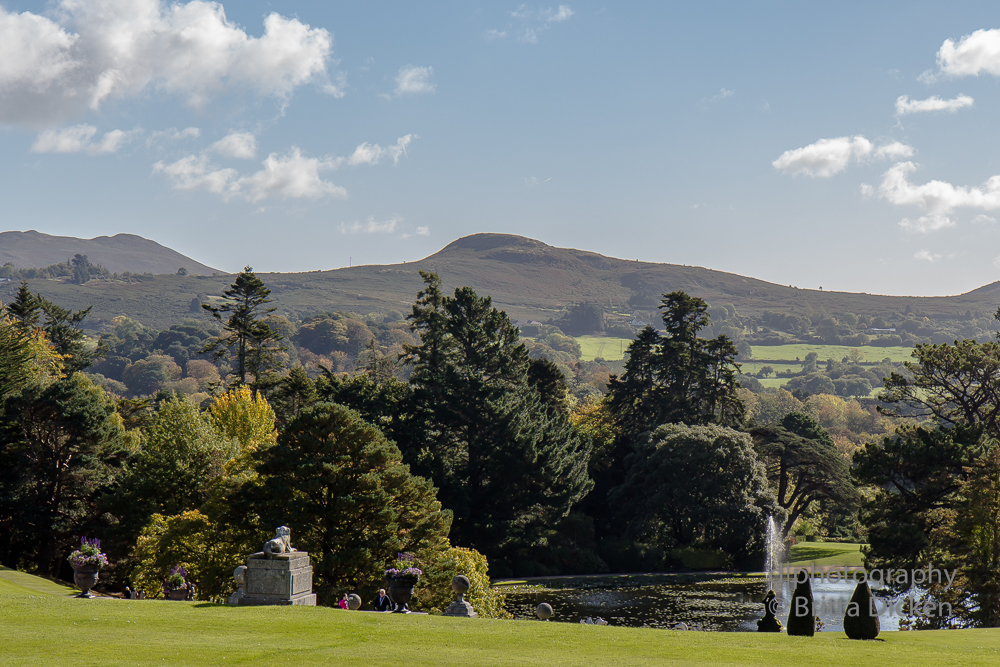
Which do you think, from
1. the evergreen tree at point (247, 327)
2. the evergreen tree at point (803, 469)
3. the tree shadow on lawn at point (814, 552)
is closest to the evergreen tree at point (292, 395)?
the evergreen tree at point (247, 327)

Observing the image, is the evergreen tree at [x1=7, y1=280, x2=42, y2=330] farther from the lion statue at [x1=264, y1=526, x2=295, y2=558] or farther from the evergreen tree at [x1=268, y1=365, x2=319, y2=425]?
the lion statue at [x1=264, y1=526, x2=295, y2=558]

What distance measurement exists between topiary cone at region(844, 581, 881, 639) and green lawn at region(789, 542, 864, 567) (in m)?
42.3

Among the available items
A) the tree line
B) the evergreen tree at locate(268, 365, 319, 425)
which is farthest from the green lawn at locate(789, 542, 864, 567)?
the evergreen tree at locate(268, 365, 319, 425)

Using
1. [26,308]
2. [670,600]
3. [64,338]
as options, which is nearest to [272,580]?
[670,600]

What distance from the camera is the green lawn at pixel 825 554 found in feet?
205

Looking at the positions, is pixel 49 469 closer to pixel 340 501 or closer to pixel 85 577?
pixel 340 501

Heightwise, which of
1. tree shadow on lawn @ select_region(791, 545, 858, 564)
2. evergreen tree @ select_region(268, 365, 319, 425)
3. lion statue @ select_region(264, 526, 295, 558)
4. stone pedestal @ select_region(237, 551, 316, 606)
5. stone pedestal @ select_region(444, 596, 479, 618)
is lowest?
tree shadow on lawn @ select_region(791, 545, 858, 564)

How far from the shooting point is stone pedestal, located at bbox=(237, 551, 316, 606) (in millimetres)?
22562

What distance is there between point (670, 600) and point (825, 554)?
2209cm

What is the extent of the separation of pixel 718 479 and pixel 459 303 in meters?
26.2

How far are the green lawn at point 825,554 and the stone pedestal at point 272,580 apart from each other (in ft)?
160

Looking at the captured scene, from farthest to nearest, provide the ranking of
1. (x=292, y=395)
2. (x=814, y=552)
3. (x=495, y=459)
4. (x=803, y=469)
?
1. (x=803, y=469)
2. (x=292, y=395)
3. (x=814, y=552)
4. (x=495, y=459)

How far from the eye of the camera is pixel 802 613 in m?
20.7

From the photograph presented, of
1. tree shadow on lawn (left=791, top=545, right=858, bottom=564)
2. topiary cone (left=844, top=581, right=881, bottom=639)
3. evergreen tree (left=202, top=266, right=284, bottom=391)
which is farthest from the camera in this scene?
evergreen tree (left=202, top=266, right=284, bottom=391)
